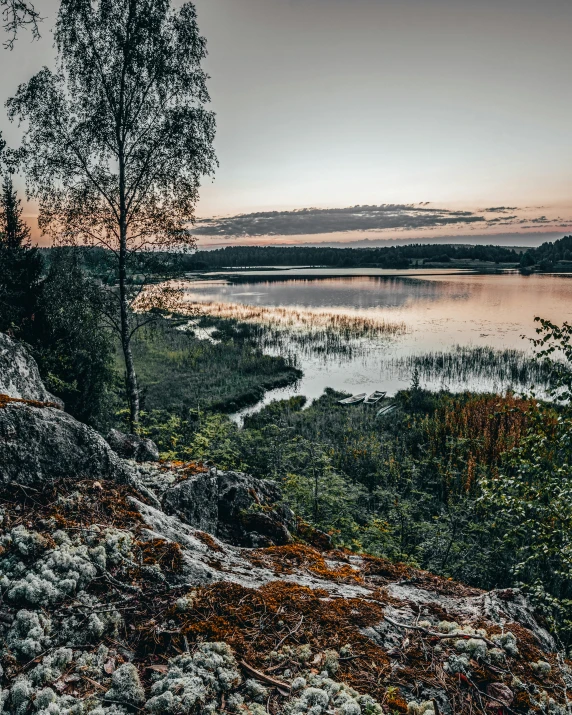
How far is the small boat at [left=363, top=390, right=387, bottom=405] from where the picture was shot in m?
25.1

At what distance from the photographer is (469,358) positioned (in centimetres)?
3406

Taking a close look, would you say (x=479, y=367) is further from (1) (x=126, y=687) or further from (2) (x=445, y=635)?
(1) (x=126, y=687)

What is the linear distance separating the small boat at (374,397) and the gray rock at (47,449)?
72.6ft

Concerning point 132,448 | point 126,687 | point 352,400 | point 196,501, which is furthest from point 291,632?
point 352,400

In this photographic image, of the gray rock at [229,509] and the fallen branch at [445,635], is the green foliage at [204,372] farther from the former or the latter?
the fallen branch at [445,635]

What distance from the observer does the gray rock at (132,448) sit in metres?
6.62

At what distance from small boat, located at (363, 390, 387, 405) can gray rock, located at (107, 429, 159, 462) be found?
19.5 metres

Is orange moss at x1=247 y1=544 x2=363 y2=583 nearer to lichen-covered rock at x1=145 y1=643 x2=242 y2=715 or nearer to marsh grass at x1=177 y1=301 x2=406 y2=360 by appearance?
lichen-covered rock at x1=145 y1=643 x2=242 y2=715

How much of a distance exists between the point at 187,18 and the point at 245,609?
50.2 ft

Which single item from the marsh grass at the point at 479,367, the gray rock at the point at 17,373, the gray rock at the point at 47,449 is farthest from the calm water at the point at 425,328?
the gray rock at the point at 47,449

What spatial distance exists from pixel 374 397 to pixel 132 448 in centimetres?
2089

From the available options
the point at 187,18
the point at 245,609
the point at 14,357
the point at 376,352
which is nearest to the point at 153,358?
the point at 376,352

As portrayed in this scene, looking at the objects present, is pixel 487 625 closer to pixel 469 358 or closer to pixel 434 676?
pixel 434 676

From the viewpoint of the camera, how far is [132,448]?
6.73 metres
